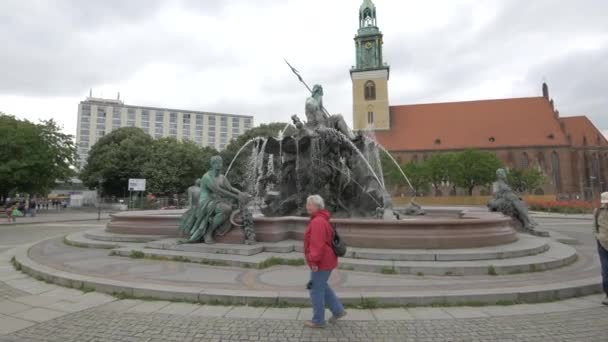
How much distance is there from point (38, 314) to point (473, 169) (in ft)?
170

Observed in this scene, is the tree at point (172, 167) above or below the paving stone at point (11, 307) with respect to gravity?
above

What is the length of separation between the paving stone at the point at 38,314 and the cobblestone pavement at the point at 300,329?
185 mm

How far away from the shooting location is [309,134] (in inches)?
442

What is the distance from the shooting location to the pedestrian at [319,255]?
3.92m

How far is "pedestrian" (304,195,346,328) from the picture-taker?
154 inches

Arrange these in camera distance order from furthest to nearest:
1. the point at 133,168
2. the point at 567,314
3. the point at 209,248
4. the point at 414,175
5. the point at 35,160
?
1. the point at 414,175
2. the point at 133,168
3. the point at 35,160
4. the point at 209,248
5. the point at 567,314

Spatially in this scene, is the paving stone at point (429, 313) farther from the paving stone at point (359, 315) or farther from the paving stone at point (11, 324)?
the paving stone at point (11, 324)

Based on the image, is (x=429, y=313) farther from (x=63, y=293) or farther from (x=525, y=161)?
(x=525, y=161)

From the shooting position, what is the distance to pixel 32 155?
3173cm

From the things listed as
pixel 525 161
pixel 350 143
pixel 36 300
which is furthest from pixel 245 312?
pixel 525 161

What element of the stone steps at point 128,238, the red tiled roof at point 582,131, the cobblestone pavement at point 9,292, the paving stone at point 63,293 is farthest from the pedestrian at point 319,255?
the red tiled roof at point 582,131

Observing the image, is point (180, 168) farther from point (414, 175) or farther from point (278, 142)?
point (278, 142)

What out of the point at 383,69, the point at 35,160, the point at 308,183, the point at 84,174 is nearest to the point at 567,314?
the point at 308,183

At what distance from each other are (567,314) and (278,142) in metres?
8.78
